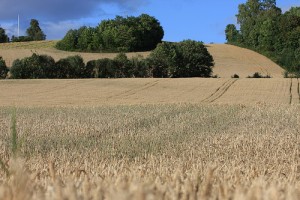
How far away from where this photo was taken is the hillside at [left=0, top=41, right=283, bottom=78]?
7862cm

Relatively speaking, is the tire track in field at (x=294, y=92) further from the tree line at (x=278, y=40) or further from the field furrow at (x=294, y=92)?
the tree line at (x=278, y=40)

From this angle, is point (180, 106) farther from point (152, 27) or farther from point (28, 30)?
point (28, 30)

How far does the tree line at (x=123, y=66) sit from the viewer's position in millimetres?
62812

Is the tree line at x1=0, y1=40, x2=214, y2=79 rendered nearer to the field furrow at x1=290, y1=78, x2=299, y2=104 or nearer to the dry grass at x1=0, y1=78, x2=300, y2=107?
the dry grass at x1=0, y1=78, x2=300, y2=107

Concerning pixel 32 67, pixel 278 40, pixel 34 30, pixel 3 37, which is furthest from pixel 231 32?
pixel 32 67

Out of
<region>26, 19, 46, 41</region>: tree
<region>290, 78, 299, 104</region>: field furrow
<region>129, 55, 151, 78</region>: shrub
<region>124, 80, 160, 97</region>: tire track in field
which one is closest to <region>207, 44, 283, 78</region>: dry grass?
<region>129, 55, 151, 78</region>: shrub

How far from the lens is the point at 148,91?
1885 inches

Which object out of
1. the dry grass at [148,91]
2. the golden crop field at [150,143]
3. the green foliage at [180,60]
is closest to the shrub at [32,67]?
the dry grass at [148,91]

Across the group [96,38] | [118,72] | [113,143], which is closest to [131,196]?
[113,143]

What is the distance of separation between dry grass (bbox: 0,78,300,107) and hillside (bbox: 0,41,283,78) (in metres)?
19.5

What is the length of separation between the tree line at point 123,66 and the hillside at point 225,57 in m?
5.42

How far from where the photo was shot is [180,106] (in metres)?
31.6

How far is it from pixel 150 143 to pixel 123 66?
52.9 meters

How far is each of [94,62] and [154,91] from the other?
19.3 m
